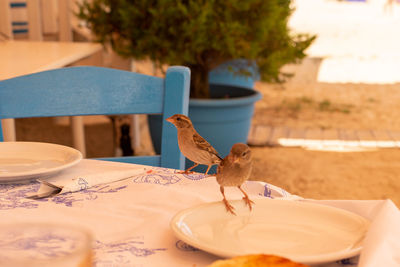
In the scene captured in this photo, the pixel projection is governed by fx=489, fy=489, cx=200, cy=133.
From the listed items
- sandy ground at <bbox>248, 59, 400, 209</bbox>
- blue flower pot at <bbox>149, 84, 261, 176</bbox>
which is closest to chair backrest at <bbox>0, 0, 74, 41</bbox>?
blue flower pot at <bbox>149, 84, 261, 176</bbox>

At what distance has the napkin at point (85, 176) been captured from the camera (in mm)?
861

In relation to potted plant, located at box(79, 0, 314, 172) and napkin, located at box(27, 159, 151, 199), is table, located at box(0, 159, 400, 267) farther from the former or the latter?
potted plant, located at box(79, 0, 314, 172)

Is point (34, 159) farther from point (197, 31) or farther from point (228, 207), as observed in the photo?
point (197, 31)

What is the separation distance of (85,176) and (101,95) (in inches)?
21.6

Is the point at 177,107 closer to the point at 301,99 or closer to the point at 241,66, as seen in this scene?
the point at 241,66

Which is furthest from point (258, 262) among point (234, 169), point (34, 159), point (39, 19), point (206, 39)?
point (39, 19)

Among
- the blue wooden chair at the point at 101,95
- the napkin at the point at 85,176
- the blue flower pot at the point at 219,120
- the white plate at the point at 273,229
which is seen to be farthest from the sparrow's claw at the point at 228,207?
the blue flower pot at the point at 219,120

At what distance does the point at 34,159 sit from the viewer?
1022 mm

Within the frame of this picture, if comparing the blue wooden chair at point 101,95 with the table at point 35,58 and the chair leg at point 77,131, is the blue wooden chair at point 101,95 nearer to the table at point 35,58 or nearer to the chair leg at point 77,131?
the table at point 35,58

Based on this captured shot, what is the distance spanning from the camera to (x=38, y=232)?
372 mm

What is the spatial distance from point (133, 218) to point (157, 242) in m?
0.10

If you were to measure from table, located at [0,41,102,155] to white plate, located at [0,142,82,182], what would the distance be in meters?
0.98

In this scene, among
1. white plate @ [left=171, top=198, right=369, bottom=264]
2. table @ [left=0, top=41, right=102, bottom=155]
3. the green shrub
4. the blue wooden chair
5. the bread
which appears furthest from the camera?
the green shrub

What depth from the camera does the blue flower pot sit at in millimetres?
3271
